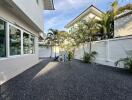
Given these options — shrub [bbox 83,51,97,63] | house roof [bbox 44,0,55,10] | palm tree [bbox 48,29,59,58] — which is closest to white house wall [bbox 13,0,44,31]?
shrub [bbox 83,51,97,63]

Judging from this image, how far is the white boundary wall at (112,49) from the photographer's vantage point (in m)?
13.0

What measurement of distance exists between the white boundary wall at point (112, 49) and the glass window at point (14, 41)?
21.2 ft

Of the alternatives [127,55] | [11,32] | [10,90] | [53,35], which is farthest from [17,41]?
[53,35]

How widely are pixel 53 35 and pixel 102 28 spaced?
49.4ft

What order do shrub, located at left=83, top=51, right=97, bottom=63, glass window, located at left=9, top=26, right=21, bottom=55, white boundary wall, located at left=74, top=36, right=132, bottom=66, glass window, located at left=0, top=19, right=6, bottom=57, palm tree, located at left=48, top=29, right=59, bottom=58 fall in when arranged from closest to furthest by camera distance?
1. glass window, located at left=0, top=19, right=6, bottom=57
2. glass window, located at left=9, top=26, right=21, bottom=55
3. white boundary wall, located at left=74, top=36, right=132, bottom=66
4. shrub, located at left=83, top=51, right=97, bottom=63
5. palm tree, located at left=48, top=29, right=59, bottom=58

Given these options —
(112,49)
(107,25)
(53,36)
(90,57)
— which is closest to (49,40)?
(53,36)

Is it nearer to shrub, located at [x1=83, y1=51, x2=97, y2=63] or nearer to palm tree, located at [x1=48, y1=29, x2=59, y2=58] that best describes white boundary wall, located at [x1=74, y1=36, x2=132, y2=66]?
shrub, located at [x1=83, y1=51, x2=97, y2=63]

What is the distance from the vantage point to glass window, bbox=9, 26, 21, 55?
32.4 feet

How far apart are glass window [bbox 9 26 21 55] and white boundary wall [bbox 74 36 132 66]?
6.46 m

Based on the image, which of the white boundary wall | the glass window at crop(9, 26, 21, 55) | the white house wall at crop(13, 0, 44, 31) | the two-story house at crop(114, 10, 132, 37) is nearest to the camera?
the white house wall at crop(13, 0, 44, 31)

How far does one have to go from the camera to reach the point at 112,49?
599 inches

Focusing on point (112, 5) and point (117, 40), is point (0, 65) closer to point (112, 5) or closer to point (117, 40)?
point (117, 40)

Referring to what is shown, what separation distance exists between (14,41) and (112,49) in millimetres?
7552

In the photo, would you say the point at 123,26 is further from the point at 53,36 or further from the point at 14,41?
the point at 53,36
